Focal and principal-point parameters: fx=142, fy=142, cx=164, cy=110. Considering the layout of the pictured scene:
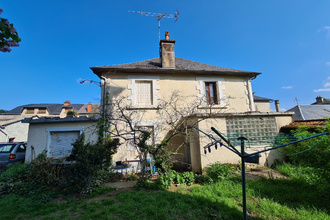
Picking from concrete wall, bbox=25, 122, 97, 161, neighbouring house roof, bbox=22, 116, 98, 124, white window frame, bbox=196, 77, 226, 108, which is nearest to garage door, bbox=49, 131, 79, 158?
concrete wall, bbox=25, 122, 97, 161

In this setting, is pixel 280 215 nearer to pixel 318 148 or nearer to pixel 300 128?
pixel 318 148

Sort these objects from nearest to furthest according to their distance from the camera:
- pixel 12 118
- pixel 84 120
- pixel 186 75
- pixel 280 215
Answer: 1. pixel 280 215
2. pixel 84 120
3. pixel 186 75
4. pixel 12 118

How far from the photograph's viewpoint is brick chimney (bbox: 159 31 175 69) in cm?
783

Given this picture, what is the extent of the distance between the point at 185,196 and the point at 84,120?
5423 millimetres

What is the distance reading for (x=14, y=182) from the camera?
4.96 meters

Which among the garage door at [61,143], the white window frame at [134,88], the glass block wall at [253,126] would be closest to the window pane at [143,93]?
the white window frame at [134,88]

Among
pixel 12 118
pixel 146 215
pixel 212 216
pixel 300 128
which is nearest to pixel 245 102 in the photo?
pixel 300 128

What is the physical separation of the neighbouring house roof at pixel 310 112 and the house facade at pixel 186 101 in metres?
8.24

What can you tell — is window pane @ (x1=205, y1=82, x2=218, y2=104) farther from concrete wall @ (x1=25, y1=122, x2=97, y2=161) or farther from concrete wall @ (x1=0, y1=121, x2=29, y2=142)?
concrete wall @ (x1=0, y1=121, x2=29, y2=142)

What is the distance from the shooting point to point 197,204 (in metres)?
3.37

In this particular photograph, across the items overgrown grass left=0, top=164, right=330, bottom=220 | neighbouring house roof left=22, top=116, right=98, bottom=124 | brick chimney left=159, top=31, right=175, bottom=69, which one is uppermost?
brick chimney left=159, top=31, right=175, bottom=69

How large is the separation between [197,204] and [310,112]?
15.7 meters

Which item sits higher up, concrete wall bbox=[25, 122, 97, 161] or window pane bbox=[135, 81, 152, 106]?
window pane bbox=[135, 81, 152, 106]

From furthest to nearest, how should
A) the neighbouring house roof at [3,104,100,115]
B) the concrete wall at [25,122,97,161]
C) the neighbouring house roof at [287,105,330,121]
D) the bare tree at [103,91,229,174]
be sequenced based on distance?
the neighbouring house roof at [3,104,100,115], the neighbouring house roof at [287,105,330,121], the bare tree at [103,91,229,174], the concrete wall at [25,122,97,161]
